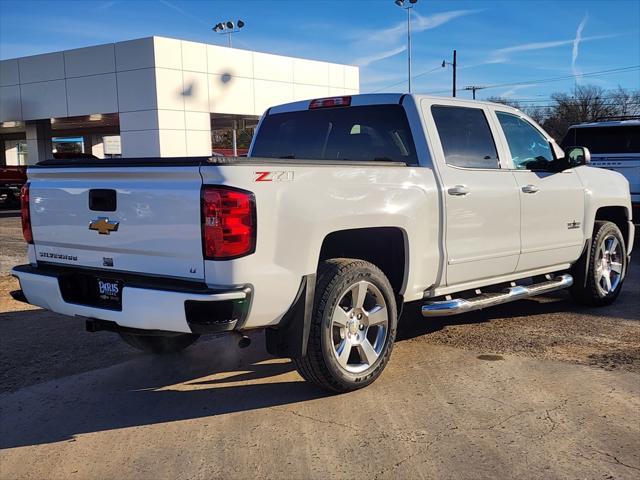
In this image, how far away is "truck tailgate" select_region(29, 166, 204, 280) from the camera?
11.7 ft

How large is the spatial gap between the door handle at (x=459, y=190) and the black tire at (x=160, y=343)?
2403 mm

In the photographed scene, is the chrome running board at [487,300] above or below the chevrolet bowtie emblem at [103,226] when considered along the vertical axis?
below

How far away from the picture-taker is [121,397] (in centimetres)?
440

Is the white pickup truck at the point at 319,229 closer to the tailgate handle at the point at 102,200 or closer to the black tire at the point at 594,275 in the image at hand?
the tailgate handle at the point at 102,200

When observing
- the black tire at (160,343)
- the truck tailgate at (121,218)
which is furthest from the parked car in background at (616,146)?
the truck tailgate at (121,218)

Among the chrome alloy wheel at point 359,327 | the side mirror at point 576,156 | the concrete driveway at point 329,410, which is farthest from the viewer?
Result: the side mirror at point 576,156

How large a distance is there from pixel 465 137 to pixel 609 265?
2.88 m

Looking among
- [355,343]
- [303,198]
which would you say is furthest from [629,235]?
[303,198]

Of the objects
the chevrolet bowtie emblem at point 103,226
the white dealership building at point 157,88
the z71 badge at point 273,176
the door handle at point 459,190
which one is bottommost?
the chevrolet bowtie emblem at point 103,226

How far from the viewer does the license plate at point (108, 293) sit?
12.5ft

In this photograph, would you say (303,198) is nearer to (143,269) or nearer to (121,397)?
(143,269)

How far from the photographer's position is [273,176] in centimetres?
362

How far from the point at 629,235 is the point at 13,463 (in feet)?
22.2

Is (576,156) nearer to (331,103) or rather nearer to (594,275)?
(594,275)
